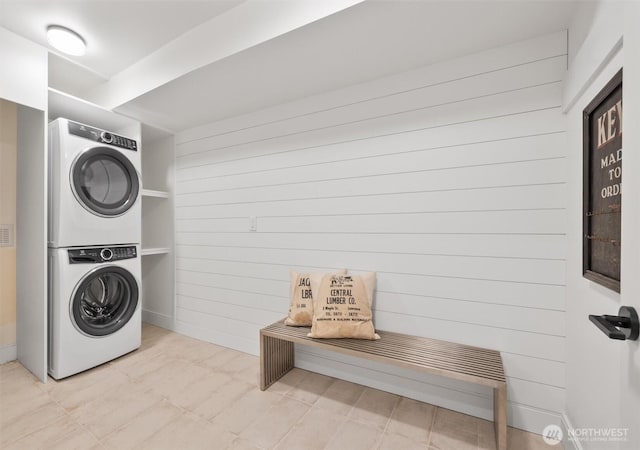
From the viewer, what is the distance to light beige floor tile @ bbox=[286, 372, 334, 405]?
194 centimetres

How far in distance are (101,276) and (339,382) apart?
2163mm

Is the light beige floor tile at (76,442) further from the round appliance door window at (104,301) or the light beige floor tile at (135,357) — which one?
the round appliance door window at (104,301)

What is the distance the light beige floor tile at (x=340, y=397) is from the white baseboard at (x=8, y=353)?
8.82 ft

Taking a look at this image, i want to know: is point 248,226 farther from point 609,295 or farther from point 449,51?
point 609,295

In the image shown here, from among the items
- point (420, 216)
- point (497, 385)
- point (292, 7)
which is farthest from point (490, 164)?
point (292, 7)

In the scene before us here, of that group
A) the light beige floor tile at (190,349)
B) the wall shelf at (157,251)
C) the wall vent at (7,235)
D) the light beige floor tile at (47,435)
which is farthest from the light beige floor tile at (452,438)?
the wall vent at (7,235)

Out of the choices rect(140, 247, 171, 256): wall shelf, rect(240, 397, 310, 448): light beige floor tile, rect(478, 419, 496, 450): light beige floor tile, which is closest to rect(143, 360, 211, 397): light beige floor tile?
rect(240, 397, 310, 448): light beige floor tile

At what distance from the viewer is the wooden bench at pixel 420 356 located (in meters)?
1.38

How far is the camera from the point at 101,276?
7.72 feet

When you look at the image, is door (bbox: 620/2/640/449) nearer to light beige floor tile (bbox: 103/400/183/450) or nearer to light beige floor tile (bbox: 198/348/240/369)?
light beige floor tile (bbox: 103/400/183/450)

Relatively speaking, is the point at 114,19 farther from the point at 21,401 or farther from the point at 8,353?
the point at 8,353

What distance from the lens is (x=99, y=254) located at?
226 cm

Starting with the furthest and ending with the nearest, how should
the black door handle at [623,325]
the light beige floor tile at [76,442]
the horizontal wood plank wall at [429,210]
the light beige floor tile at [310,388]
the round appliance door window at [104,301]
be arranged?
the round appliance door window at [104,301]
the light beige floor tile at [310,388]
the horizontal wood plank wall at [429,210]
the light beige floor tile at [76,442]
the black door handle at [623,325]

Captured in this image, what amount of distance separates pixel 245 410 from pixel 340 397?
25.3 inches
